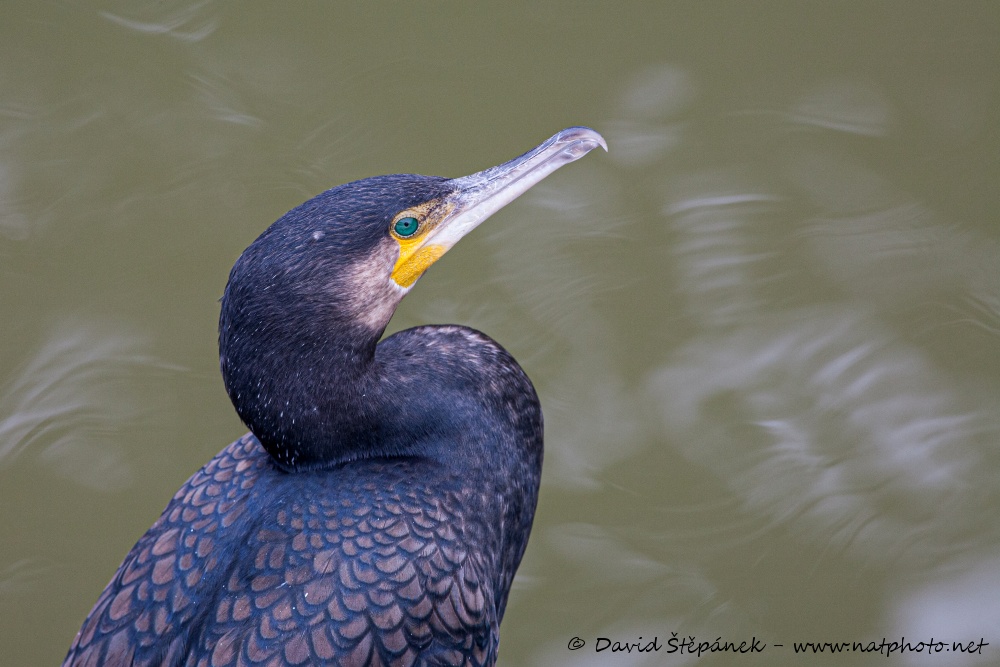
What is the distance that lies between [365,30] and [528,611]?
9.12ft

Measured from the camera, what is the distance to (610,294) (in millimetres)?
4266

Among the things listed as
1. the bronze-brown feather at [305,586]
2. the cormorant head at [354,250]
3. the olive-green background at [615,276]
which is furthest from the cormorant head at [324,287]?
the olive-green background at [615,276]

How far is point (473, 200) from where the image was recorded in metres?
2.76

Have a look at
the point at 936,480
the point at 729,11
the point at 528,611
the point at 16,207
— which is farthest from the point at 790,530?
the point at 16,207

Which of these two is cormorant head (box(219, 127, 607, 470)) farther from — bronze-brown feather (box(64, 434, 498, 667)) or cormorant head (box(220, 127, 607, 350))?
bronze-brown feather (box(64, 434, 498, 667))

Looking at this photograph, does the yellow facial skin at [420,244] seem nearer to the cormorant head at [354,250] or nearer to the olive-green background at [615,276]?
the cormorant head at [354,250]

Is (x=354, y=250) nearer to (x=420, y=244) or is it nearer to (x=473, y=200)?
(x=420, y=244)

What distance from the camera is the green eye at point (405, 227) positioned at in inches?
104

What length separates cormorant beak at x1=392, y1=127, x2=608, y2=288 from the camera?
8.89 feet

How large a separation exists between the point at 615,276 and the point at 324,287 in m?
2.01

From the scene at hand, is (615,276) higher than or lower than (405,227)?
lower

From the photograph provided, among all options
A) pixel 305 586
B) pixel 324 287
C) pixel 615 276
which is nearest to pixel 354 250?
pixel 324 287

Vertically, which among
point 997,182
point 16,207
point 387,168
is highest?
point 16,207

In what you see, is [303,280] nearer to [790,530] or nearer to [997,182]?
[790,530]
